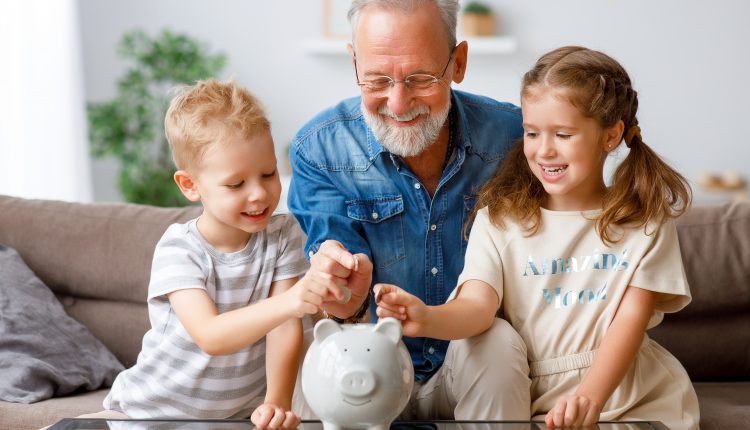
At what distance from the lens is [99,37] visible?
18.1 ft

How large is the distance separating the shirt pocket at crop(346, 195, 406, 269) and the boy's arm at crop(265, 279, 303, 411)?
0.39 metres

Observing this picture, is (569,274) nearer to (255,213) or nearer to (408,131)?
(408,131)

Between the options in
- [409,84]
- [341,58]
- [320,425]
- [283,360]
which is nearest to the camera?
[320,425]

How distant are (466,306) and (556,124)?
401 millimetres

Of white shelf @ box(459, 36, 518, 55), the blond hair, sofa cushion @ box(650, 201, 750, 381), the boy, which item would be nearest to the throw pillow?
the boy

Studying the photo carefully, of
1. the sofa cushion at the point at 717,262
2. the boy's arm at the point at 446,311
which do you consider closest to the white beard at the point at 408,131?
the boy's arm at the point at 446,311

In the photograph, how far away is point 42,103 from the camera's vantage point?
14.6ft

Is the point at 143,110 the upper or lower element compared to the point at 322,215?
lower

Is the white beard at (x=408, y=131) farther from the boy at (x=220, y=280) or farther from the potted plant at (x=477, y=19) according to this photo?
the potted plant at (x=477, y=19)

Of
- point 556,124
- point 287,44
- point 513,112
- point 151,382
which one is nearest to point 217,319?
point 151,382

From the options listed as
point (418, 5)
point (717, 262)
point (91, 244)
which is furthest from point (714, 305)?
point (91, 244)

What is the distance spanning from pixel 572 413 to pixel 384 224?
0.72 meters

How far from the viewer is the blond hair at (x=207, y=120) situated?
1.76 meters

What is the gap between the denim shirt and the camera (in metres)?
2.15
